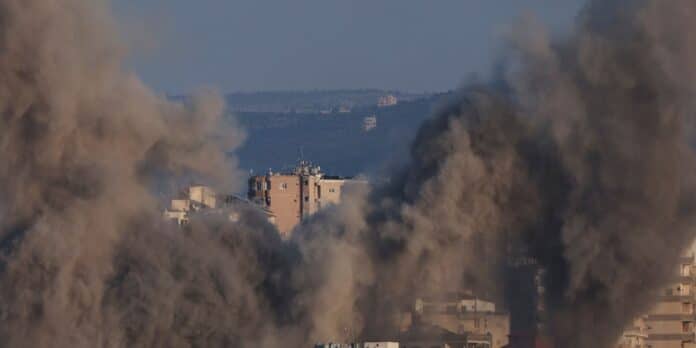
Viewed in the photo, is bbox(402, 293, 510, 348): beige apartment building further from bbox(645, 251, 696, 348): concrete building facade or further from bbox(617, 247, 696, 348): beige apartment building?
bbox(645, 251, 696, 348): concrete building facade

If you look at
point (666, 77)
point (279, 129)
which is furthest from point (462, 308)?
point (279, 129)

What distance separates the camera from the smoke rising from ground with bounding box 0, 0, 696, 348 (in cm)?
5891

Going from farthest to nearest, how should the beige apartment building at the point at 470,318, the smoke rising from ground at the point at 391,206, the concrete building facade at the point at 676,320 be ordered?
the concrete building facade at the point at 676,320 → the beige apartment building at the point at 470,318 → the smoke rising from ground at the point at 391,206

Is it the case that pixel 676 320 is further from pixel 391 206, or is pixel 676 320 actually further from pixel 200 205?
pixel 200 205

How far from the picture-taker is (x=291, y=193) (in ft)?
286

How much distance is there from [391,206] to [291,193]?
26847 mm

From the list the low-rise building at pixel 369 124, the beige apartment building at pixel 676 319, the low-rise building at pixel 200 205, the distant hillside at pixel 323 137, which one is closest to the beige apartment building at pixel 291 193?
the low-rise building at pixel 200 205

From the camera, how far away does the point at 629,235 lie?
59062mm

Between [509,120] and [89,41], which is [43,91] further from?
[509,120]

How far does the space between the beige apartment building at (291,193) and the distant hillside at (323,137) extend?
40838 mm

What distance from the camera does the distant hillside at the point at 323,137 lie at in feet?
469

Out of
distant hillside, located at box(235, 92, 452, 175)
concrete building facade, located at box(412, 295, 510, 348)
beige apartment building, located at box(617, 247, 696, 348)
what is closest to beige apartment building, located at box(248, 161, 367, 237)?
beige apartment building, located at box(617, 247, 696, 348)

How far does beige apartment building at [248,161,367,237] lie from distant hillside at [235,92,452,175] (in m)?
40.8

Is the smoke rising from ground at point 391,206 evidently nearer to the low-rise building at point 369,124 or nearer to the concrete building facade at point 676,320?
the concrete building facade at point 676,320
